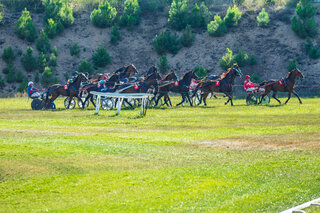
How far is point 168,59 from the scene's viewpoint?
62156mm

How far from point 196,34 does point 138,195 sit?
57.0 meters

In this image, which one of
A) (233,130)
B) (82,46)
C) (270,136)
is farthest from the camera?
(82,46)

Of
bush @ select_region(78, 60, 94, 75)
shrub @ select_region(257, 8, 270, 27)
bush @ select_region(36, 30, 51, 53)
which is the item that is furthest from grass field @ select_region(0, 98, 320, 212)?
shrub @ select_region(257, 8, 270, 27)

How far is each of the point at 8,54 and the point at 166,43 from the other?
16.2m

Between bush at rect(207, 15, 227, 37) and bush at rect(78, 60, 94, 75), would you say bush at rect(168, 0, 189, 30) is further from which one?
bush at rect(78, 60, 94, 75)

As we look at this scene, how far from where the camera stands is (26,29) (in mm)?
62344

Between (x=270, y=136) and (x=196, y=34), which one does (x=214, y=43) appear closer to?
(x=196, y=34)

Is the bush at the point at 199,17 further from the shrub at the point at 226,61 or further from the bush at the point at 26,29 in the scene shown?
the bush at the point at 26,29

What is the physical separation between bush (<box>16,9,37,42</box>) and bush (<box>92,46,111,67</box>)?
7.88m

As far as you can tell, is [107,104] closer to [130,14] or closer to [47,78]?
[47,78]

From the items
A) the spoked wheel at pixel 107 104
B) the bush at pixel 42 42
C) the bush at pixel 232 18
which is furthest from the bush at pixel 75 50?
the spoked wheel at pixel 107 104

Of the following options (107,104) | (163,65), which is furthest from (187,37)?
(107,104)

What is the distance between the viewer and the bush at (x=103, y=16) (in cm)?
6650

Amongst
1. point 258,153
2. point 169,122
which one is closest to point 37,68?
point 169,122
